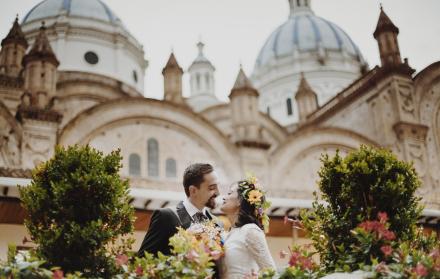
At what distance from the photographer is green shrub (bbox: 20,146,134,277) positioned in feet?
16.9

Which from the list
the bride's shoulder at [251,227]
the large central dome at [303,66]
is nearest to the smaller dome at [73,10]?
the large central dome at [303,66]

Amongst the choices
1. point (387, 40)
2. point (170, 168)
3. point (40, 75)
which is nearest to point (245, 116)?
point (170, 168)

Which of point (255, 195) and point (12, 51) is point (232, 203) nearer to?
point (255, 195)

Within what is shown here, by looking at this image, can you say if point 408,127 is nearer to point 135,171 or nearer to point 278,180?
point 278,180

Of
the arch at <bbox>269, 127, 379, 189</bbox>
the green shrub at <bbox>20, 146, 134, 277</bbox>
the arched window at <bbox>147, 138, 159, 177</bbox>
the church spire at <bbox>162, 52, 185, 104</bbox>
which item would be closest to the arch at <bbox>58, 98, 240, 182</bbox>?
the arched window at <bbox>147, 138, 159, 177</bbox>

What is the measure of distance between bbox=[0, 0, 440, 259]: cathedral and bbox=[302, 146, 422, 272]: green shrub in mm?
6525

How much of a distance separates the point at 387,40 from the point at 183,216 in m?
22.3

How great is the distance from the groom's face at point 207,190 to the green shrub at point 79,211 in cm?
114

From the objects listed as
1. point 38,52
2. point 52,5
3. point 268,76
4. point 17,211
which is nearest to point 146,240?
point 17,211

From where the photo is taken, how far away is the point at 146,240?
4.61 m

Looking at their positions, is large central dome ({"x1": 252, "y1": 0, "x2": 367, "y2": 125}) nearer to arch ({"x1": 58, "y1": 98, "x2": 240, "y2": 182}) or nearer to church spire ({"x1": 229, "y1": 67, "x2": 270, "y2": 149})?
church spire ({"x1": 229, "y1": 67, "x2": 270, "y2": 149})

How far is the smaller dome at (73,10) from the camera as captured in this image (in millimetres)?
30750

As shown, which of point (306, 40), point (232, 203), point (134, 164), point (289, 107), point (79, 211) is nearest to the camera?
point (232, 203)

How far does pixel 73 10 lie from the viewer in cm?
3092
